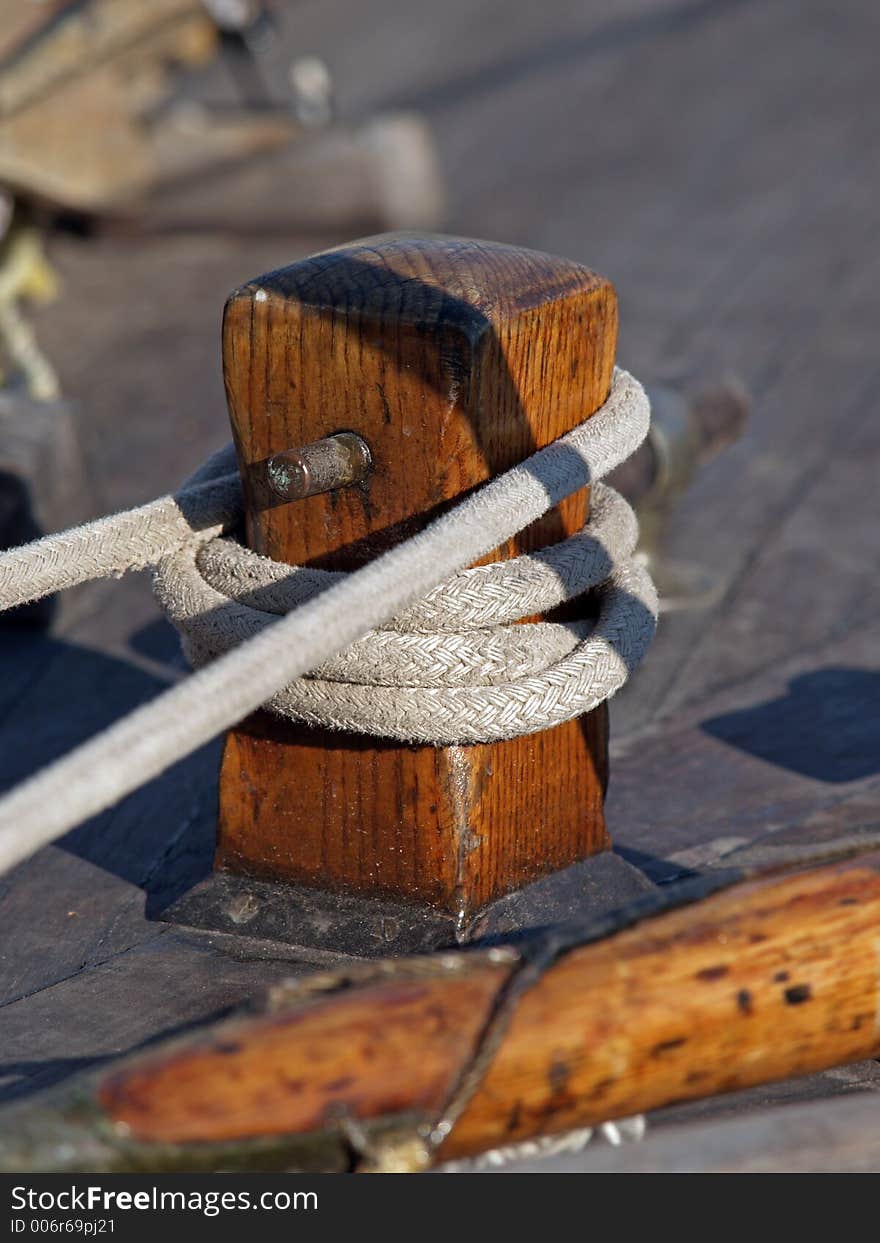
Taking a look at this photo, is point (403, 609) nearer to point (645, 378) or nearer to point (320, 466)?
point (320, 466)

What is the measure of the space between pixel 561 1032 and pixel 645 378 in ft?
4.58

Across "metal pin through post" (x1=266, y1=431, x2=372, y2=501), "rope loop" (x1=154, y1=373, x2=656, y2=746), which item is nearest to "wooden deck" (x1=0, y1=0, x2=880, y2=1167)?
"rope loop" (x1=154, y1=373, x2=656, y2=746)

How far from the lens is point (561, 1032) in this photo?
3.22ft

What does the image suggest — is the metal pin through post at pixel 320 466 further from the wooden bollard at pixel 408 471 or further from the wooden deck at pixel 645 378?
the wooden deck at pixel 645 378

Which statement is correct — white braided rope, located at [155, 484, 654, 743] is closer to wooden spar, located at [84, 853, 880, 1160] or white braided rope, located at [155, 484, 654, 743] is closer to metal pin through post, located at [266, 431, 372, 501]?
metal pin through post, located at [266, 431, 372, 501]

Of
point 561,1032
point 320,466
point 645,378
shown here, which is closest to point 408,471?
point 320,466

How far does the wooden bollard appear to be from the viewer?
120cm

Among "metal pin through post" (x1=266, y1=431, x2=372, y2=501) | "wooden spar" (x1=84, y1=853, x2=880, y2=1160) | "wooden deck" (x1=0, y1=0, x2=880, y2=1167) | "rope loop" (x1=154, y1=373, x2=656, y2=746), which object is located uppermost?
"metal pin through post" (x1=266, y1=431, x2=372, y2=501)

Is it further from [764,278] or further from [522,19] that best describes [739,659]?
[522,19]

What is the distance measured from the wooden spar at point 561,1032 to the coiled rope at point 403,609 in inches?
7.1

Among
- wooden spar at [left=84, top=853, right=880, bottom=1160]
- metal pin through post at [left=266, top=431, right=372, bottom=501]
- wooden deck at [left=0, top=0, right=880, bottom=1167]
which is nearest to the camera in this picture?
wooden spar at [left=84, top=853, right=880, bottom=1160]

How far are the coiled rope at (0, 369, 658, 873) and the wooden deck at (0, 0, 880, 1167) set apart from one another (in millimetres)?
285

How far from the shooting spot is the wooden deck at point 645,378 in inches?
59.1

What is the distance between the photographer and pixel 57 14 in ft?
11.0
